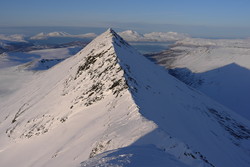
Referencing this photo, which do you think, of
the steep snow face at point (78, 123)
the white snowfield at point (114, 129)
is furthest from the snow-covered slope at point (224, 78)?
the steep snow face at point (78, 123)

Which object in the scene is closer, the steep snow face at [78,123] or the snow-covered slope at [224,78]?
the steep snow face at [78,123]

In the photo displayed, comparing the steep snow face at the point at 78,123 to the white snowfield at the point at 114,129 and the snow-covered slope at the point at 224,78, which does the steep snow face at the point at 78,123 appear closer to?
the white snowfield at the point at 114,129

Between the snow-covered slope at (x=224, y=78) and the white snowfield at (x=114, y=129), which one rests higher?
the white snowfield at (x=114, y=129)

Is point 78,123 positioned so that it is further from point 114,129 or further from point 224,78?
point 224,78

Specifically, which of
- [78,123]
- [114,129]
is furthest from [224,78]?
[114,129]

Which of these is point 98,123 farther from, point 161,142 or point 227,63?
point 227,63

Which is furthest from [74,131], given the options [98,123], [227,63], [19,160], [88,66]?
[227,63]

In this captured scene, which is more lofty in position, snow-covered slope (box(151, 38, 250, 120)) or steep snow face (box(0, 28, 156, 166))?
steep snow face (box(0, 28, 156, 166))

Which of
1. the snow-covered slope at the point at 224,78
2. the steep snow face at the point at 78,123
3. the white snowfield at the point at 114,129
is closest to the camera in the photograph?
the white snowfield at the point at 114,129

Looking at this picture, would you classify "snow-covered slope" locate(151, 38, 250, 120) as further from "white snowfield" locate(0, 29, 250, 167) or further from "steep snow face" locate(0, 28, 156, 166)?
"steep snow face" locate(0, 28, 156, 166)

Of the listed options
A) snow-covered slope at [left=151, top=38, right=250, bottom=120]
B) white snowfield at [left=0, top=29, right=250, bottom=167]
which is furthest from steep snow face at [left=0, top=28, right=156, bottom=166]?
snow-covered slope at [left=151, top=38, right=250, bottom=120]
